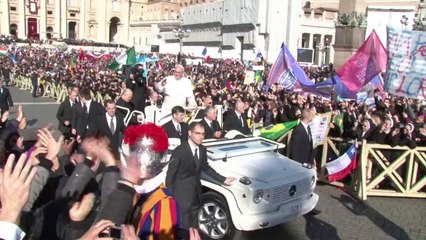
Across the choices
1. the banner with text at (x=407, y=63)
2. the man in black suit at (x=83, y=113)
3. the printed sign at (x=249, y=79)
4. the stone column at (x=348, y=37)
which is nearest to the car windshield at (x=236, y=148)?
the banner with text at (x=407, y=63)

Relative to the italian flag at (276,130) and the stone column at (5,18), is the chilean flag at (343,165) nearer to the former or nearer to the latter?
the italian flag at (276,130)

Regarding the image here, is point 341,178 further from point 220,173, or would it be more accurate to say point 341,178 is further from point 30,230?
point 30,230

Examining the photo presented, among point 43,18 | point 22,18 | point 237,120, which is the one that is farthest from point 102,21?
point 237,120

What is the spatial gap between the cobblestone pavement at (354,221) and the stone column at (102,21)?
4747 inches

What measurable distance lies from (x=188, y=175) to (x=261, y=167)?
4.68ft

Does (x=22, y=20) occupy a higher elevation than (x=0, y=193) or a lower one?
higher

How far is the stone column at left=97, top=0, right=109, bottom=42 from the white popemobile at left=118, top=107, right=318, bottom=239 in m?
122

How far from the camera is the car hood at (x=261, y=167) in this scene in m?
6.59

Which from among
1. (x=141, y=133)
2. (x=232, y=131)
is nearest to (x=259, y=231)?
(x=232, y=131)

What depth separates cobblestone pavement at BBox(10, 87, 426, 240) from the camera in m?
7.04

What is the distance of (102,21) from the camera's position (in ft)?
403

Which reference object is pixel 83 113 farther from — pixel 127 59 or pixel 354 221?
pixel 127 59

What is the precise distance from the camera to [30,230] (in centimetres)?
277

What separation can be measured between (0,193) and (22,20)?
123m
